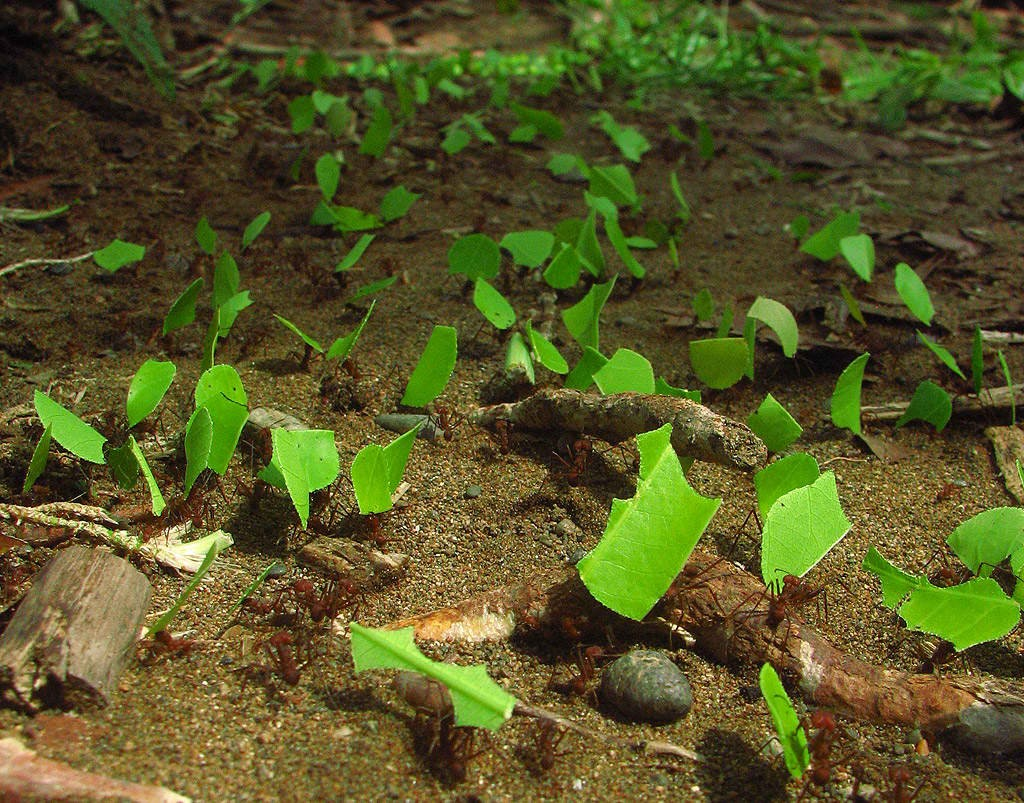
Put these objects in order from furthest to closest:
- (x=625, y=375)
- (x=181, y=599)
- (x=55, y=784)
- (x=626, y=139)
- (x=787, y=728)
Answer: (x=626, y=139) < (x=625, y=375) < (x=181, y=599) < (x=787, y=728) < (x=55, y=784)

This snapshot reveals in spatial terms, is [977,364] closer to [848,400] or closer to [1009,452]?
[1009,452]

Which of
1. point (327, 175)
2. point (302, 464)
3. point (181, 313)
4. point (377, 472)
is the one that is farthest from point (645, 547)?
point (327, 175)

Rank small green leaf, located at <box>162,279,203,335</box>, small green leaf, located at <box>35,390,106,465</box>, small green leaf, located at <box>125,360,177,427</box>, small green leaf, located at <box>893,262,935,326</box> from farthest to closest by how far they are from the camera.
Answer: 1. small green leaf, located at <box>893,262,935,326</box>
2. small green leaf, located at <box>162,279,203,335</box>
3. small green leaf, located at <box>125,360,177,427</box>
4. small green leaf, located at <box>35,390,106,465</box>

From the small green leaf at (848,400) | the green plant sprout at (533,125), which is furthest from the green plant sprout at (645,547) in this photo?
the green plant sprout at (533,125)

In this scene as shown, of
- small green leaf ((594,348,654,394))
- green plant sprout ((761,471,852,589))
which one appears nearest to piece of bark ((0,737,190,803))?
green plant sprout ((761,471,852,589))

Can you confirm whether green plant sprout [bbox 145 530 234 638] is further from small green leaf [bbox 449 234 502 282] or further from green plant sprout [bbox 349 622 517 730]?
small green leaf [bbox 449 234 502 282]
